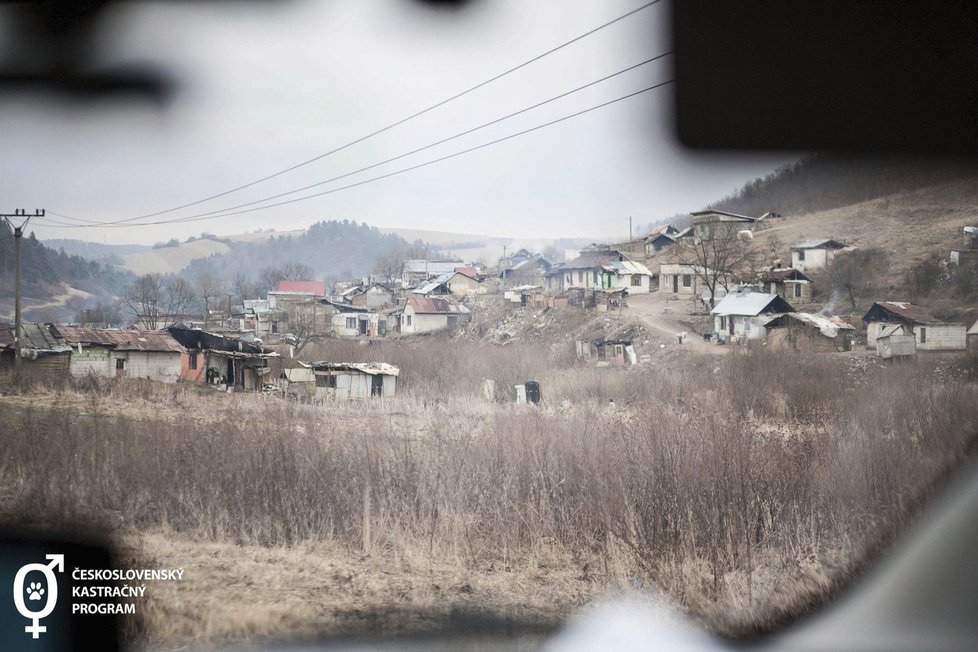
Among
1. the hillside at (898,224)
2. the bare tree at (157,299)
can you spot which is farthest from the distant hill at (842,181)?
the bare tree at (157,299)

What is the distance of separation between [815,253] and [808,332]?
65cm

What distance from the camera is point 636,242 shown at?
469 centimetres

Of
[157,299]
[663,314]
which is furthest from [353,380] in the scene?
[663,314]

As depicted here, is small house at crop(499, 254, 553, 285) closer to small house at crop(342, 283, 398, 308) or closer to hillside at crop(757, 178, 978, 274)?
small house at crop(342, 283, 398, 308)

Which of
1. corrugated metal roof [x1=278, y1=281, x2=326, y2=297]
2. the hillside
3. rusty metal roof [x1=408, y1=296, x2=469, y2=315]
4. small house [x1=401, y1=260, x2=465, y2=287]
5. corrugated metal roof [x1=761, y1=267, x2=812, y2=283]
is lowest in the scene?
rusty metal roof [x1=408, y1=296, x2=469, y2=315]

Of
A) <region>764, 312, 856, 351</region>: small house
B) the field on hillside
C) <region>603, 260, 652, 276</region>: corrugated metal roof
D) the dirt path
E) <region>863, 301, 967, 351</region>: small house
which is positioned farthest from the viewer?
the dirt path

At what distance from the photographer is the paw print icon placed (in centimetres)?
203

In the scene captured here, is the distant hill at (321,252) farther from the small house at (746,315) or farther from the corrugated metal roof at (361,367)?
the small house at (746,315)

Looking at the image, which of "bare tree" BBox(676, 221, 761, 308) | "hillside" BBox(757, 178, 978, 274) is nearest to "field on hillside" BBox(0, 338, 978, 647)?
"hillside" BBox(757, 178, 978, 274)

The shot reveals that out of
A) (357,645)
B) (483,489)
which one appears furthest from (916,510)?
(357,645)

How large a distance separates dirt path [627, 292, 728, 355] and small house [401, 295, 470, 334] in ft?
6.52

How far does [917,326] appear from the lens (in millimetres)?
4641

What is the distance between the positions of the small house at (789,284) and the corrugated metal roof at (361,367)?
10.6ft

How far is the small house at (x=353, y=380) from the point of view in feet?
10.9
